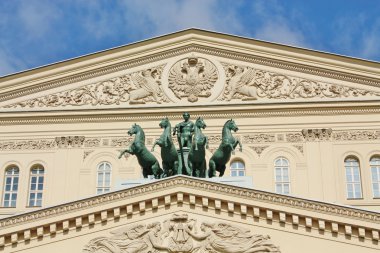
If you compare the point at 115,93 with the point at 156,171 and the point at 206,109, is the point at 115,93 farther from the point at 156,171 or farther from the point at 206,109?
the point at 156,171

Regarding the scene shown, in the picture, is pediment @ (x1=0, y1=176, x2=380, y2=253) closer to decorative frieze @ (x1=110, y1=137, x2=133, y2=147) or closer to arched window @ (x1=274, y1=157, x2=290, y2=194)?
arched window @ (x1=274, y1=157, x2=290, y2=194)

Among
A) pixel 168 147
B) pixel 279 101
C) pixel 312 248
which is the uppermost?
pixel 279 101

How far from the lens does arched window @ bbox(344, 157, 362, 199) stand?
39.2 meters

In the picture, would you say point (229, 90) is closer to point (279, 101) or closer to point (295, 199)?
point (279, 101)

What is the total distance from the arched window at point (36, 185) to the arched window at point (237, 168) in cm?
802

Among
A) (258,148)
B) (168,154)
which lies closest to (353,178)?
(258,148)

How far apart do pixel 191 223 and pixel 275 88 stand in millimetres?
16598

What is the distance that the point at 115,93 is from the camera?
41750 millimetres

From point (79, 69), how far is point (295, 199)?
18.9 metres

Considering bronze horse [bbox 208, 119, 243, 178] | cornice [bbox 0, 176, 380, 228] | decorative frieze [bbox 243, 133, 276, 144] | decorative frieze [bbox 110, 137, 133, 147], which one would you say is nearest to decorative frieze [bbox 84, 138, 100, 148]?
decorative frieze [bbox 110, 137, 133, 147]

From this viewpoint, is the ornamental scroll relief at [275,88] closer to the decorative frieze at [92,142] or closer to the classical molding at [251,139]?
the classical molding at [251,139]

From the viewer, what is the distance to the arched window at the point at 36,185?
131 ft

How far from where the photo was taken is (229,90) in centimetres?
4131

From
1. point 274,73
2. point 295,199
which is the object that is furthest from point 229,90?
point 295,199
